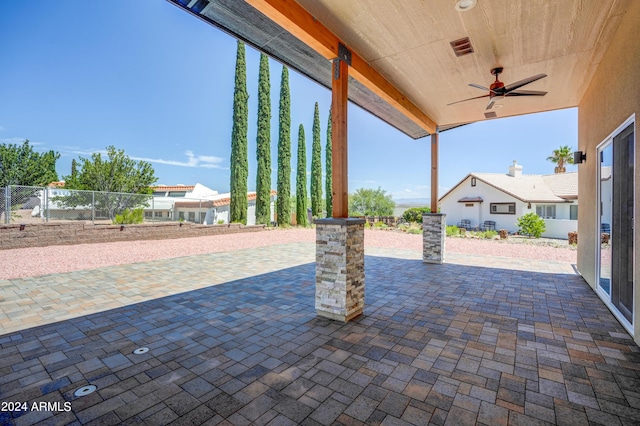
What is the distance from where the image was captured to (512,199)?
18781mm

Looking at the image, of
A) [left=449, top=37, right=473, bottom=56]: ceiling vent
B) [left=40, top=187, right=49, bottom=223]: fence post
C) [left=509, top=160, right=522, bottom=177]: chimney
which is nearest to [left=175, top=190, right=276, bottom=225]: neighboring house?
[left=40, top=187, right=49, bottom=223]: fence post

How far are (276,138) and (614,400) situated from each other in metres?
19.2

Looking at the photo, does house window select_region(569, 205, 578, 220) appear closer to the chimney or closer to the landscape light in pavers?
the chimney

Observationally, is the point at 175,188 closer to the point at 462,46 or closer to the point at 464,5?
the point at 462,46

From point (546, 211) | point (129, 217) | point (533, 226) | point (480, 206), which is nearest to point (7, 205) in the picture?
point (129, 217)

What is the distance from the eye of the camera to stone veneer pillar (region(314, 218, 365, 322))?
335 cm

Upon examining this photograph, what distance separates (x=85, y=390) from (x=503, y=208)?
2231cm

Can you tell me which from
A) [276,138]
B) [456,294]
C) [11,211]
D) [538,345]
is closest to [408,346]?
[538,345]

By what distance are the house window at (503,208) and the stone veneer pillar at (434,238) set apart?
15186 mm

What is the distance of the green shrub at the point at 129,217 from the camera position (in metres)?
11.1

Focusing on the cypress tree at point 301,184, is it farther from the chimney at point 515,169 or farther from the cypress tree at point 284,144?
the chimney at point 515,169

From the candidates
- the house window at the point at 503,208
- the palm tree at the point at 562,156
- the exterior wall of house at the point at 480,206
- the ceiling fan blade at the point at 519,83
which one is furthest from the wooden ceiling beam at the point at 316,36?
the palm tree at the point at 562,156

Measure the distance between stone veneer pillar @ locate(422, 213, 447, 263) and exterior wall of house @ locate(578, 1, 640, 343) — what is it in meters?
2.56

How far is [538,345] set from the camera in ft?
9.24
